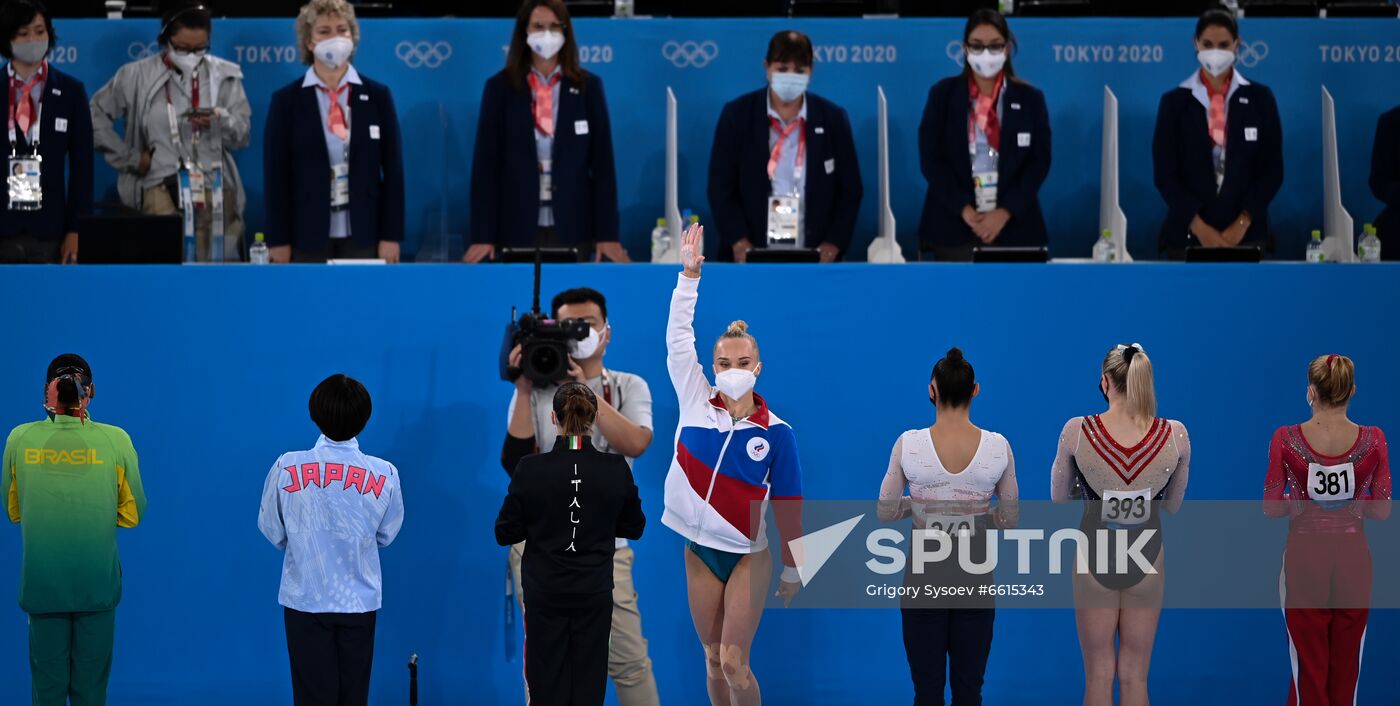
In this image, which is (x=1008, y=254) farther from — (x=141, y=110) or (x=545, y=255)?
(x=141, y=110)

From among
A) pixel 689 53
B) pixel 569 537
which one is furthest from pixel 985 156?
pixel 569 537

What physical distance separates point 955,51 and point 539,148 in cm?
252

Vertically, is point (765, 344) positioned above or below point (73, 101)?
below

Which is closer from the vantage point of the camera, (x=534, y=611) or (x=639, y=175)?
(x=534, y=611)

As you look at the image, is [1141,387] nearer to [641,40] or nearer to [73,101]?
[641,40]

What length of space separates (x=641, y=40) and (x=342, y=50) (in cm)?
191

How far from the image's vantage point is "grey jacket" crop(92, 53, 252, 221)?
7363 mm

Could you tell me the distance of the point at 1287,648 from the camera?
6.26 meters

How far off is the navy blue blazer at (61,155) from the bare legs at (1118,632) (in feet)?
15.8

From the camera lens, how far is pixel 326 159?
22.7 feet

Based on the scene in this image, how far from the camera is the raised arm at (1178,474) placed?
5078mm

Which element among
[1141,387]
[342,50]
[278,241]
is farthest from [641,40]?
[1141,387]

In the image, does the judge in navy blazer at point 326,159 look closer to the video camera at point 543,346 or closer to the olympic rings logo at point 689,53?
the olympic rings logo at point 689,53

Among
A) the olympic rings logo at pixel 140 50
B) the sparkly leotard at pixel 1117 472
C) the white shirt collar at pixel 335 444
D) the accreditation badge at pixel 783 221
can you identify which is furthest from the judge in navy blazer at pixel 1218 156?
the olympic rings logo at pixel 140 50
